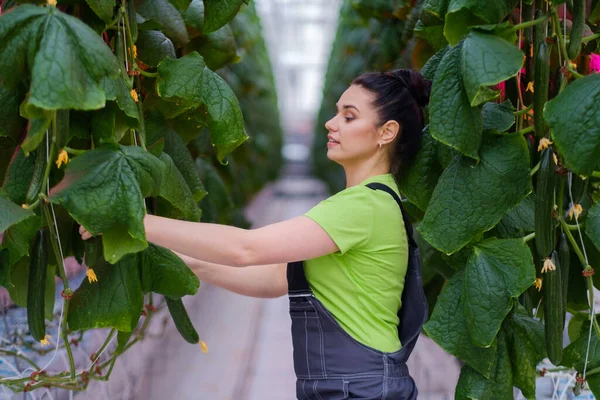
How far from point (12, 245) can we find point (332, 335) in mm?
550

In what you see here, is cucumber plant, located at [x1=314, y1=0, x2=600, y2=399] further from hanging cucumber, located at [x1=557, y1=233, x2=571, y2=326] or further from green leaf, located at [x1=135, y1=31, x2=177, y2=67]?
green leaf, located at [x1=135, y1=31, x2=177, y2=67]

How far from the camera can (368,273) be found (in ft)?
4.03

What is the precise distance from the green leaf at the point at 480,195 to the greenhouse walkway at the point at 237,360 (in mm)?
1410

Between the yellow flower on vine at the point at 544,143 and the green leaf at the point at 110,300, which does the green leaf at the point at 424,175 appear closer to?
the yellow flower on vine at the point at 544,143

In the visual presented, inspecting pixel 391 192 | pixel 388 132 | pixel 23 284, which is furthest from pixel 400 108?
pixel 23 284

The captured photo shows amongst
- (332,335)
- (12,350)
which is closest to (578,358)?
(332,335)

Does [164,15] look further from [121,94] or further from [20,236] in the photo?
[20,236]

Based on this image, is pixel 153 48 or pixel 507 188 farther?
pixel 153 48

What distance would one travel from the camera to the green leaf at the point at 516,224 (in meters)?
1.13

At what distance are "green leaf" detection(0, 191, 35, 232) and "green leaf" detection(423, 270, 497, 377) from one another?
598 mm

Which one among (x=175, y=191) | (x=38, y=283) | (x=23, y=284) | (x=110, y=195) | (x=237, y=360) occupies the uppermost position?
(x=110, y=195)

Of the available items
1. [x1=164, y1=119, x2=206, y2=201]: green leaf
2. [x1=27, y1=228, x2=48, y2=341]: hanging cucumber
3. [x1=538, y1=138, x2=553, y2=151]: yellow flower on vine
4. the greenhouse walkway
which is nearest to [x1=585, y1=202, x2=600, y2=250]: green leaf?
[x1=538, y1=138, x2=553, y2=151]: yellow flower on vine

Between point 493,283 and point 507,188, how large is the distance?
0.14m

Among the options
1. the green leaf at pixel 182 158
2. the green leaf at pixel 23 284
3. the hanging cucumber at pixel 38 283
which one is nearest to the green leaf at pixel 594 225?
the green leaf at pixel 182 158
